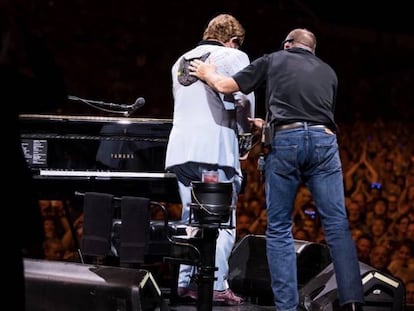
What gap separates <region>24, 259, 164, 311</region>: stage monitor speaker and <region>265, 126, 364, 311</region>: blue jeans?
54 centimetres

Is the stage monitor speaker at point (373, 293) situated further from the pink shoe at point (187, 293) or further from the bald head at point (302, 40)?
the bald head at point (302, 40)

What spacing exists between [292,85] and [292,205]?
0.48 m

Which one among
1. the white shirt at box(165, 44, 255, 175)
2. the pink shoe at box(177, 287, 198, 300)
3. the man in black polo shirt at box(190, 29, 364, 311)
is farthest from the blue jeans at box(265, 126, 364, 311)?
the pink shoe at box(177, 287, 198, 300)

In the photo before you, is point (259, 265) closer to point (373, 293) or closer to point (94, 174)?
point (373, 293)

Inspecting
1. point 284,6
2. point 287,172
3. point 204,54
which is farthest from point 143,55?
point 287,172

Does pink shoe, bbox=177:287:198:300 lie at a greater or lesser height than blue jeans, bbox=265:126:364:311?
lesser

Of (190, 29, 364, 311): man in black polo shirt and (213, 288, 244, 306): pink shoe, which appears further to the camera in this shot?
(213, 288, 244, 306): pink shoe

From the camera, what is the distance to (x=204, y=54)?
3605 millimetres

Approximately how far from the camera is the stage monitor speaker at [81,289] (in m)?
3.05

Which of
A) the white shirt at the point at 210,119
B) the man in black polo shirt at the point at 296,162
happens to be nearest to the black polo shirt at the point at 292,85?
the man in black polo shirt at the point at 296,162

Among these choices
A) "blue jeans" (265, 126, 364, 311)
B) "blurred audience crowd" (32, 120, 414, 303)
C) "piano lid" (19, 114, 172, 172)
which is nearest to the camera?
"blue jeans" (265, 126, 364, 311)

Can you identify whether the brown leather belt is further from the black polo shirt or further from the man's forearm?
the man's forearm

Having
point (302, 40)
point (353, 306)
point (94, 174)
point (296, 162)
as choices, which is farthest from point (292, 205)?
point (94, 174)

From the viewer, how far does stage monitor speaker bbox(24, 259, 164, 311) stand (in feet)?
10.0
